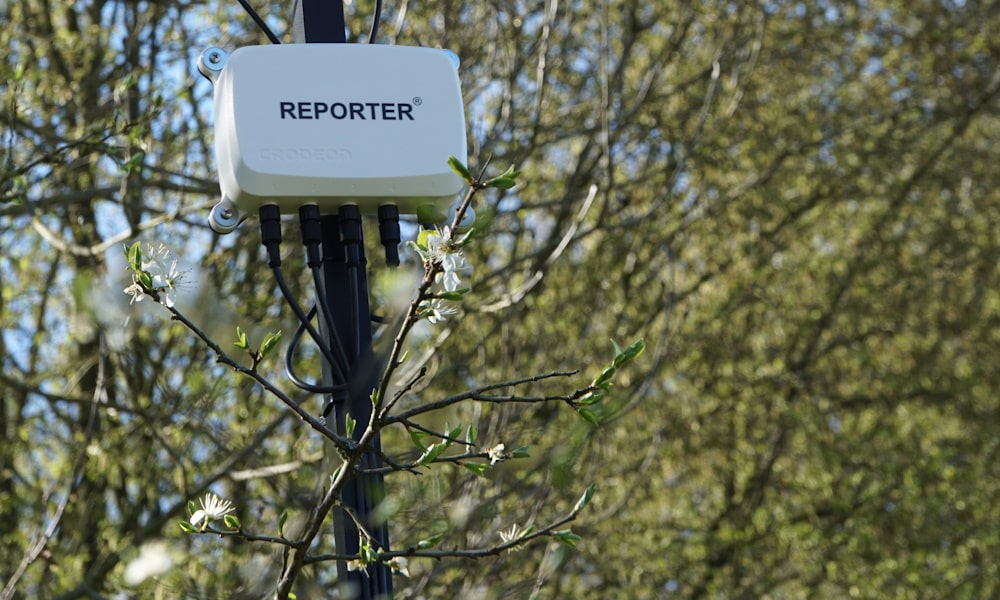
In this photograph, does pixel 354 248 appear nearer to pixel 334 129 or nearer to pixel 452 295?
pixel 334 129

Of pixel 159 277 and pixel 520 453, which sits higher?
pixel 159 277

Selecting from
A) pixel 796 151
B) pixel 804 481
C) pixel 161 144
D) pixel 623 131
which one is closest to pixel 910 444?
pixel 804 481

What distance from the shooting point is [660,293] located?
19.6 feet

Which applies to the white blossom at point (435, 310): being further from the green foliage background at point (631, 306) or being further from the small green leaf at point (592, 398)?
the green foliage background at point (631, 306)

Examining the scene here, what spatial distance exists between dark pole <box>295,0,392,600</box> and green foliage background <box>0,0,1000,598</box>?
3.51 ft

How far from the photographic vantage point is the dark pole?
1.62 meters

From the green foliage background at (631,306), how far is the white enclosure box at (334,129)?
1.15 m

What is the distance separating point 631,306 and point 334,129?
4.40 meters

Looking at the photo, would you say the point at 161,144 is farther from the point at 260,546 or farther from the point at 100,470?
the point at 260,546

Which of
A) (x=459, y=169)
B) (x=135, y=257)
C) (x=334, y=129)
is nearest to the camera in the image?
(x=459, y=169)

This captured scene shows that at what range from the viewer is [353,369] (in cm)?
164

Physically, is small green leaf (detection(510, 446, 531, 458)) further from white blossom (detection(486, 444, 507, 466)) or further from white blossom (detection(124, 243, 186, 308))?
white blossom (detection(124, 243, 186, 308))

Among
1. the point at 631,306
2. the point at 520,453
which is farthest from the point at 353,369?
the point at 631,306

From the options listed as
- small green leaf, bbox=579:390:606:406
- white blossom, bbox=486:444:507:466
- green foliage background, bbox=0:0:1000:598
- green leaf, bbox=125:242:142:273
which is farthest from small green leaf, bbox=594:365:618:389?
green foliage background, bbox=0:0:1000:598
